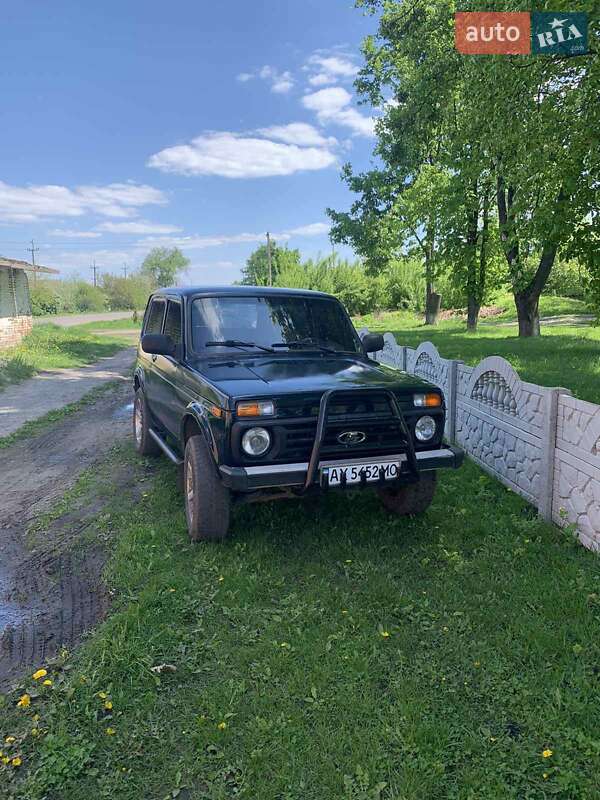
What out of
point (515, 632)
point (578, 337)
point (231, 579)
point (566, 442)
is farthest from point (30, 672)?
point (578, 337)

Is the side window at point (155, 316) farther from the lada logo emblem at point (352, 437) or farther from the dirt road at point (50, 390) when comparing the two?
the dirt road at point (50, 390)

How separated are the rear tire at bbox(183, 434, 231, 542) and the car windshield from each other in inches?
39.9

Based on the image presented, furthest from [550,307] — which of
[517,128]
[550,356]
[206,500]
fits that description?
[206,500]

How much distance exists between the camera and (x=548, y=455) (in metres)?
4.43

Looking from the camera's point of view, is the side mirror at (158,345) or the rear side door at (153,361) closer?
the side mirror at (158,345)

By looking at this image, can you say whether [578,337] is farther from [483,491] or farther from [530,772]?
[530,772]

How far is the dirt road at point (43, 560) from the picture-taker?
10.8 feet

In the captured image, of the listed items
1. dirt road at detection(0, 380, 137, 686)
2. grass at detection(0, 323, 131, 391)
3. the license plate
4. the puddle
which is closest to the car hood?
the license plate

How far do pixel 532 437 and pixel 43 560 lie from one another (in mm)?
3907

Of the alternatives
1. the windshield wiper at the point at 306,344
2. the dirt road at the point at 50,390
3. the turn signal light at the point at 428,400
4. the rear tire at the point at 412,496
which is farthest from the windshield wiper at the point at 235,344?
the dirt road at the point at 50,390

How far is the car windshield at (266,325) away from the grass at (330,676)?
156cm

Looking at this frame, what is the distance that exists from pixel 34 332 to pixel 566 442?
81.2ft

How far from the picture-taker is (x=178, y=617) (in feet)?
11.0

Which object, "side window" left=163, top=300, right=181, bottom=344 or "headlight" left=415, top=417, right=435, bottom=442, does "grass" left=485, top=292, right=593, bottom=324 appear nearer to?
"side window" left=163, top=300, right=181, bottom=344
